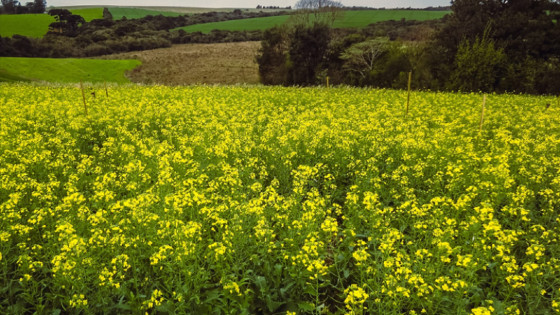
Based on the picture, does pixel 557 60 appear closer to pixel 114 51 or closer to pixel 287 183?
pixel 287 183

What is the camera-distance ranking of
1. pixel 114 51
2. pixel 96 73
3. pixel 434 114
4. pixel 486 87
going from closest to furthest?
pixel 434 114 → pixel 486 87 → pixel 96 73 → pixel 114 51

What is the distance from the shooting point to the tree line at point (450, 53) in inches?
1366

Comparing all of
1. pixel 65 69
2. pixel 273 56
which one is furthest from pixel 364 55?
pixel 65 69

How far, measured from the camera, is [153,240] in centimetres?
559

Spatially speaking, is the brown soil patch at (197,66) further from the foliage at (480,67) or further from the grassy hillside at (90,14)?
the grassy hillside at (90,14)

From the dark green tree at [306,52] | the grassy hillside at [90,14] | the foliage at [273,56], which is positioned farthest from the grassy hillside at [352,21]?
the dark green tree at [306,52]

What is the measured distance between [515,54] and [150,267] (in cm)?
4210

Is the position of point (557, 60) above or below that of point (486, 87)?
above

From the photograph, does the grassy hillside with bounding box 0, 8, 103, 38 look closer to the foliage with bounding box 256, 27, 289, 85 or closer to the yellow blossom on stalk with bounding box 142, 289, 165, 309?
the foliage with bounding box 256, 27, 289, 85

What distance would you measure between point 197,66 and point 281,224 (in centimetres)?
5754

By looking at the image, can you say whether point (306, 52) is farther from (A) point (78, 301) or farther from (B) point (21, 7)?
(B) point (21, 7)

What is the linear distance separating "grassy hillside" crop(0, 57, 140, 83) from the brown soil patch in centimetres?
298

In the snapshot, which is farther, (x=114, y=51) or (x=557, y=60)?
(x=114, y=51)

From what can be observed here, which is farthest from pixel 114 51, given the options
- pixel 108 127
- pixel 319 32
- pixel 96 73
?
pixel 108 127
